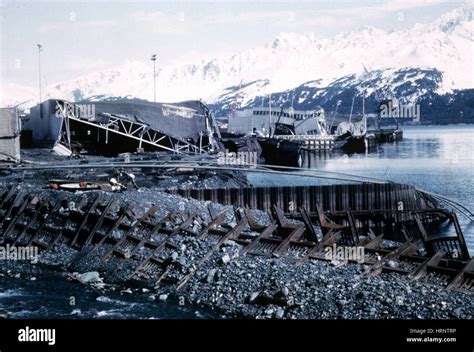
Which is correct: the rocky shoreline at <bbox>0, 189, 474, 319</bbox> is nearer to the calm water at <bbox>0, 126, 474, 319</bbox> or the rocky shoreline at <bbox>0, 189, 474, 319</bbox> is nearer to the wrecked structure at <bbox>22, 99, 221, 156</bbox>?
the calm water at <bbox>0, 126, 474, 319</bbox>

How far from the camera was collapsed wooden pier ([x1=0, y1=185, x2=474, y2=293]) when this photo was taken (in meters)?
12.6

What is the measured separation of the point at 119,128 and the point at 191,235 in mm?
25688

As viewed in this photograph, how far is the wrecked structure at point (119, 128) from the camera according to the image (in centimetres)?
3819

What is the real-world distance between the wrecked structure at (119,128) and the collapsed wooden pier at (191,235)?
18519 mm

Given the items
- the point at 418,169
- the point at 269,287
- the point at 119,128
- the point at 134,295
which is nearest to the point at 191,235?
the point at 134,295

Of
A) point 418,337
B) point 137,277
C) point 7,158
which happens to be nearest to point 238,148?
point 7,158

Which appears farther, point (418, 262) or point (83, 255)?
point (83, 255)

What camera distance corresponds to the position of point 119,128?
39.5 m

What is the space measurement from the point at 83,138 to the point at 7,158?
11.1 metres

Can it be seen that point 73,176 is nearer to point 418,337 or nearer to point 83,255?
point 83,255

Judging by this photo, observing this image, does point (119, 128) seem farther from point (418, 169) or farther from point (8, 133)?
point (418, 169)

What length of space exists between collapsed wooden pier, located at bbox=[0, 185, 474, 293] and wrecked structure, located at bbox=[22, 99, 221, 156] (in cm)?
1852

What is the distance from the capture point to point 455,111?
569 ft

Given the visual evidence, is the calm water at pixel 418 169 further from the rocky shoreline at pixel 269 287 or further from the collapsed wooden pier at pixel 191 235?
the rocky shoreline at pixel 269 287
